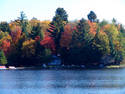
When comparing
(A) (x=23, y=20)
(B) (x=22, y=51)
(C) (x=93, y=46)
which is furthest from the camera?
(A) (x=23, y=20)

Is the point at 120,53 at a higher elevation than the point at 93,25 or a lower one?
lower

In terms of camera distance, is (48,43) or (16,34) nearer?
(48,43)

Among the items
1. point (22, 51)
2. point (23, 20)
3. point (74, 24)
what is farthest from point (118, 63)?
point (23, 20)

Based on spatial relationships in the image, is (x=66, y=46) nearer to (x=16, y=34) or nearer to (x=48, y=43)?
(x=48, y=43)

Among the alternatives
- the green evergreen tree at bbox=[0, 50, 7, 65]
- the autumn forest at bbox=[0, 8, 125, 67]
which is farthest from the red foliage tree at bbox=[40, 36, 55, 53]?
the green evergreen tree at bbox=[0, 50, 7, 65]

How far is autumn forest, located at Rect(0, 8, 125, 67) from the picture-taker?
81688 millimetres

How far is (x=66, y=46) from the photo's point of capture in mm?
86938

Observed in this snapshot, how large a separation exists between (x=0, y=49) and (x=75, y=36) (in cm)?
2187

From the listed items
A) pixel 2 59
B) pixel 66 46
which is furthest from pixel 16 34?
pixel 66 46

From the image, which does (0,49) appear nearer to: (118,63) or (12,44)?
(12,44)

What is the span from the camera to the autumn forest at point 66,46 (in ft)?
268

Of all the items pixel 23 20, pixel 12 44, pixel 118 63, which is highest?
pixel 23 20

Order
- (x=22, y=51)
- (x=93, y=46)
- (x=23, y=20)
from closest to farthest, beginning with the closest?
(x=93, y=46)
(x=22, y=51)
(x=23, y=20)

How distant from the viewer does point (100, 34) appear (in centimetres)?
8225
